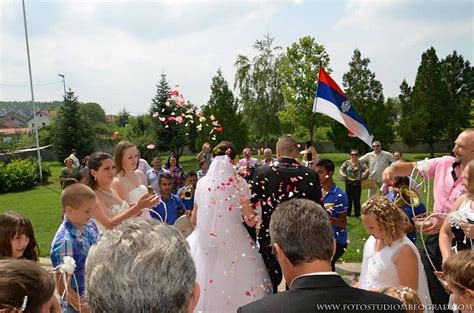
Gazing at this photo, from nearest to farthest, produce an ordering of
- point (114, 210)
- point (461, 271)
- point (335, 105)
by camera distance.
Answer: point (461, 271) < point (114, 210) < point (335, 105)

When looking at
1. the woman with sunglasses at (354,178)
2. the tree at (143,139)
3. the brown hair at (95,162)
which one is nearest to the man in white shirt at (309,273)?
the brown hair at (95,162)

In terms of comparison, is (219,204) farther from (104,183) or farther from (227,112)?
(227,112)

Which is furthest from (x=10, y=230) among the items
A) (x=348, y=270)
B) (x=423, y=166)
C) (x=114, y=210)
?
(x=348, y=270)

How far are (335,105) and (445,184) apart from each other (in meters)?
3.70

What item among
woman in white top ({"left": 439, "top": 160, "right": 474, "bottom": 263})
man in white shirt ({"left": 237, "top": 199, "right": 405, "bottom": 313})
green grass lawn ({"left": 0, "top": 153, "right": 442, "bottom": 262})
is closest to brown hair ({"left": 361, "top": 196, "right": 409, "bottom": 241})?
woman in white top ({"left": 439, "top": 160, "right": 474, "bottom": 263})

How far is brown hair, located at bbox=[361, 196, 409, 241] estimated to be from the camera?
11.7ft

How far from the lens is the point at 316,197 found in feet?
16.4

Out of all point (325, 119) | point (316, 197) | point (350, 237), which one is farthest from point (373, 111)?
point (316, 197)

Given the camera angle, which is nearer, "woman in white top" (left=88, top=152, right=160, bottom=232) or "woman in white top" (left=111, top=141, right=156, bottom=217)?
"woman in white top" (left=88, top=152, right=160, bottom=232)

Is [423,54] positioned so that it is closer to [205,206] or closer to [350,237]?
[350,237]

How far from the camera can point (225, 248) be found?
5.18 meters

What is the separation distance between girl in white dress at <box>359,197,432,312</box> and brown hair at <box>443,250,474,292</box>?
2.89 feet

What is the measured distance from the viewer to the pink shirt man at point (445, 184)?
4.26 meters

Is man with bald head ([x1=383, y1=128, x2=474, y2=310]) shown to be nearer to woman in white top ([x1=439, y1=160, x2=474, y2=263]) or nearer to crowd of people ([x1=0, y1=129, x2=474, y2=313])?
crowd of people ([x1=0, y1=129, x2=474, y2=313])
